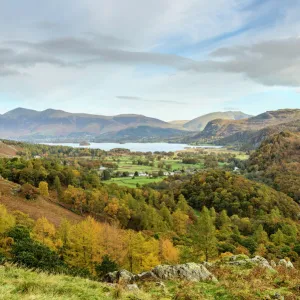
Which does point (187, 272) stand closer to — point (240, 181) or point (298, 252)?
point (298, 252)

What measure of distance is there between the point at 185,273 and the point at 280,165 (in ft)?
544

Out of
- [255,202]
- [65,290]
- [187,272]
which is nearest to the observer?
[65,290]

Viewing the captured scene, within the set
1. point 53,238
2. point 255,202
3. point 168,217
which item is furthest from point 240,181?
point 53,238

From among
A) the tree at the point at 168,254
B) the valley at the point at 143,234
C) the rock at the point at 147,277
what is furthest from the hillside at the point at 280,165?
the rock at the point at 147,277

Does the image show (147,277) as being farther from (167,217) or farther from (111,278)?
(167,217)

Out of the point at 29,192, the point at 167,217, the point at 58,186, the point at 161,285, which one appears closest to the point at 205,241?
the point at 161,285

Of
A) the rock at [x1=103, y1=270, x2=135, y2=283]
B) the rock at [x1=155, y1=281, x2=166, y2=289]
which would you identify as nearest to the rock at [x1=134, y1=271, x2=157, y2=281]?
the rock at [x1=103, y1=270, x2=135, y2=283]

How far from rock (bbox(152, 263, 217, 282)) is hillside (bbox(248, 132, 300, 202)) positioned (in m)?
122

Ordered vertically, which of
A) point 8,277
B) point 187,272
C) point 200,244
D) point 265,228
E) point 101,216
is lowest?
point 265,228

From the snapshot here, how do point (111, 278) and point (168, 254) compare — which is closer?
point (111, 278)

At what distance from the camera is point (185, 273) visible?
20.1 metres

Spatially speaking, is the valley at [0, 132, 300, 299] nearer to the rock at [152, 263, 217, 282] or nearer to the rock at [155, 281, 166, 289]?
the rock at [155, 281, 166, 289]

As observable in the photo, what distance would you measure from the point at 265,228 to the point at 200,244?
48488mm

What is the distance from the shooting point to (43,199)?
68.0m
